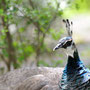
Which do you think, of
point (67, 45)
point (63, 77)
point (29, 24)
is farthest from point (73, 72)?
point (29, 24)

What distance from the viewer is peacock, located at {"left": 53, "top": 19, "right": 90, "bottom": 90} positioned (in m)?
2.39

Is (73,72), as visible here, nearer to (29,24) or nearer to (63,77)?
(63,77)

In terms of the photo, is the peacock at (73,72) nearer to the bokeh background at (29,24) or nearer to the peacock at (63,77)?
the peacock at (63,77)

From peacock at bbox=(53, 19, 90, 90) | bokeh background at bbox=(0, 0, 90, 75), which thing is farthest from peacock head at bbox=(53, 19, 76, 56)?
bokeh background at bbox=(0, 0, 90, 75)

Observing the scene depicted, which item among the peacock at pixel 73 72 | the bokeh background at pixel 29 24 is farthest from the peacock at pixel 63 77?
the bokeh background at pixel 29 24

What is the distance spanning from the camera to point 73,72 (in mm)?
2498

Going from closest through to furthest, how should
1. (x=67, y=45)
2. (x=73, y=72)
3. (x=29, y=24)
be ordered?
(x=67, y=45) < (x=73, y=72) < (x=29, y=24)

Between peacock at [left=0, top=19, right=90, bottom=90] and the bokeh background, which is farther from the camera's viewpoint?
the bokeh background

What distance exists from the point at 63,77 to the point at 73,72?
134 mm

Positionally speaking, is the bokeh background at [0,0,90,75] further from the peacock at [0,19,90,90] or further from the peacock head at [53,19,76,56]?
the peacock head at [53,19,76,56]

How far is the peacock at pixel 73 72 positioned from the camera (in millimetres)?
2393

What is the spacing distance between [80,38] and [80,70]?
739cm

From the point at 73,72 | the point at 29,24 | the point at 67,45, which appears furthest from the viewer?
the point at 29,24

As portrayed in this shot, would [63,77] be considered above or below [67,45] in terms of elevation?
below
